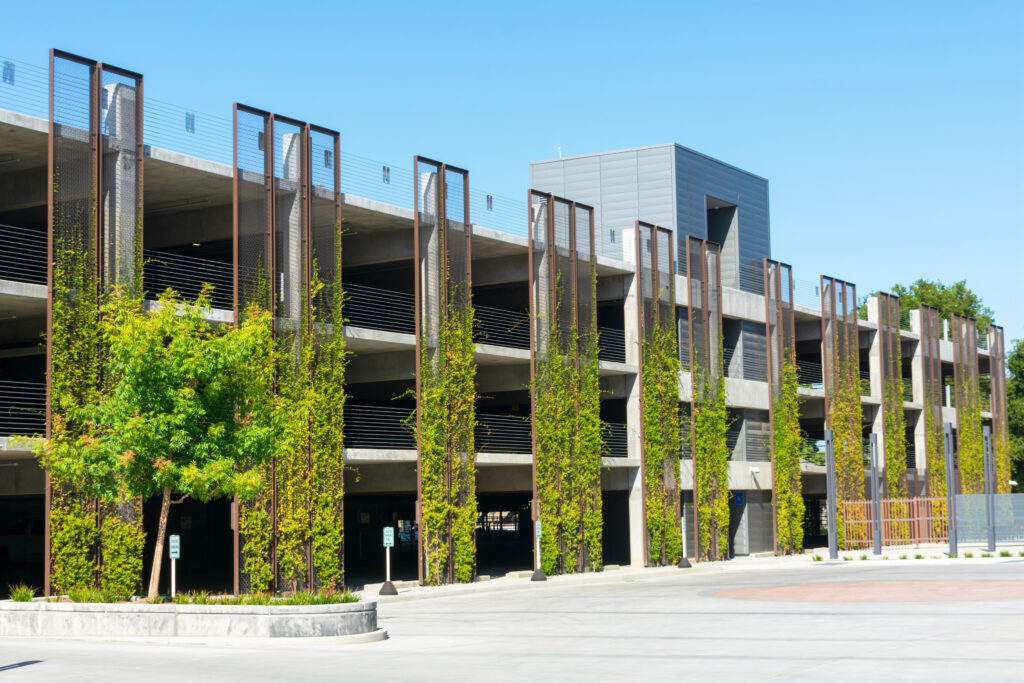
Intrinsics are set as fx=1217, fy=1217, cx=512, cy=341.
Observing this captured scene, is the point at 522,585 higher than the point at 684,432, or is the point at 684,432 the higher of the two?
the point at 684,432

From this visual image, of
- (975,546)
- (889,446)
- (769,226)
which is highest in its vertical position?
(769,226)

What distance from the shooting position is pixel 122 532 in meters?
28.9

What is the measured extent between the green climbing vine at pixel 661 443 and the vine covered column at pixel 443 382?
10064mm

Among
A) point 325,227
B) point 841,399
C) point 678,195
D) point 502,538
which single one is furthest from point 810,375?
point 325,227

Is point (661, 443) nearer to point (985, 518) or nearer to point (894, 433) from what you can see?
point (985, 518)

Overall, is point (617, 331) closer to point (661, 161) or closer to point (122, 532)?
point (661, 161)

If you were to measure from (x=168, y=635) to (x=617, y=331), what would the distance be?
2888cm

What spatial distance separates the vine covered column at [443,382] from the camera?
37.5 metres

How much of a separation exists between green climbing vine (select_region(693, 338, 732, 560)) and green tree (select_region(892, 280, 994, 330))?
56.8 metres

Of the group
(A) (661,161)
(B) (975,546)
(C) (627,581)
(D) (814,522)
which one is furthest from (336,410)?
(D) (814,522)

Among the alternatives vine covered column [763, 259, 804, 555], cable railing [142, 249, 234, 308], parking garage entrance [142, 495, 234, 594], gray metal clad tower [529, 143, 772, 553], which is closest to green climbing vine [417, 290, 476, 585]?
cable railing [142, 249, 234, 308]

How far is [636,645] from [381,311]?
2093cm

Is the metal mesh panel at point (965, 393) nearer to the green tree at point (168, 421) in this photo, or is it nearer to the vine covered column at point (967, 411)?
the vine covered column at point (967, 411)

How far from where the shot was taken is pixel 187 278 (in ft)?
112
